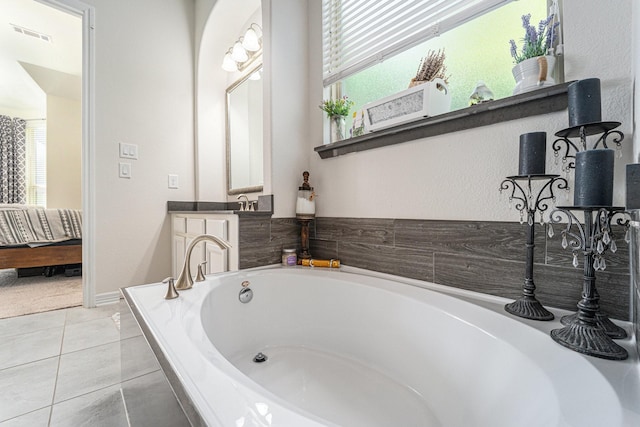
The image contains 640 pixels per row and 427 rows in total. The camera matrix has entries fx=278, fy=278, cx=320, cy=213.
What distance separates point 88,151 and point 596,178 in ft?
9.31

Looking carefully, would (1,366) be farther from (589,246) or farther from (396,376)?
(589,246)

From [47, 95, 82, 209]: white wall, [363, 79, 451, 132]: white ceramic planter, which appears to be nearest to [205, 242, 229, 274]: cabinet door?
[363, 79, 451, 132]: white ceramic planter

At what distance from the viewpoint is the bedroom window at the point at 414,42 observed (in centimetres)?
121

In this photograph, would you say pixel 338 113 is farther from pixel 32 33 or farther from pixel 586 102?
pixel 32 33

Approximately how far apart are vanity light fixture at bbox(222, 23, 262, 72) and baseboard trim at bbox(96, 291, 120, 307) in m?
2.15

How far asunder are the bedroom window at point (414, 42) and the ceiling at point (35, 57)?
234cm

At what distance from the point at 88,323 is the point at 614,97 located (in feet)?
9.33

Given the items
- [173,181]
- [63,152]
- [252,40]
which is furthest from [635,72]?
[63,152]

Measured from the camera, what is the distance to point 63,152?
14.8ft

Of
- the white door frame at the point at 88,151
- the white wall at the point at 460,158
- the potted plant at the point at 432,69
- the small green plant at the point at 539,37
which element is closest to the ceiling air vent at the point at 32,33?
the white door frame at the point at 88,151

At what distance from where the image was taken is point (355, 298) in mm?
1314

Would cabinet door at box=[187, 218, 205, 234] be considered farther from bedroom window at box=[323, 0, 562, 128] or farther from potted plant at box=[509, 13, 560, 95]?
potted plant at box=[509, 13, 560, 95]

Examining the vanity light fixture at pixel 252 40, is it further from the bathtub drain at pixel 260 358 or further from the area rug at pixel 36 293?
the area rug at pixel 36 293

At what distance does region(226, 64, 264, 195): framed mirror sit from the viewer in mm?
2387
